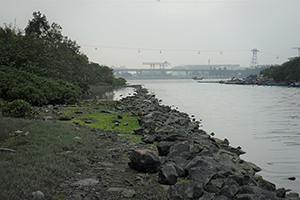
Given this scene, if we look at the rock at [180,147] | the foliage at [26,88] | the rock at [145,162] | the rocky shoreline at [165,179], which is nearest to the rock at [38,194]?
the rocky shoreline at [165,179]

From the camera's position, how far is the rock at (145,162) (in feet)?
24.3

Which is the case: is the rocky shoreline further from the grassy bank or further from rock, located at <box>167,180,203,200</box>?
the grassy bank

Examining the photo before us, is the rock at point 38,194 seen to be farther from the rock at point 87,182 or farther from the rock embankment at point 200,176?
the rock embankment at point 200,176

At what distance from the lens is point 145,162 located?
7.41 meters

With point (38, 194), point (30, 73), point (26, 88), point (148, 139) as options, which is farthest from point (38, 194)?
point (30, 73)

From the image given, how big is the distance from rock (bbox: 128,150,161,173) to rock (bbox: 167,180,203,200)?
5.53 ft

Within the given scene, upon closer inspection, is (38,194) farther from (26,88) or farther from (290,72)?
(290,72)

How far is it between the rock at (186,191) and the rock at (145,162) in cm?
169

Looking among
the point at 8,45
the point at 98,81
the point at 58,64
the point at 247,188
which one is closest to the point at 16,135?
the point at 247,188

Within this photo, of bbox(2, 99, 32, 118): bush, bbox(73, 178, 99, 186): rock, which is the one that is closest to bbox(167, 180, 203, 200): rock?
bbox(73, 178, 99, 186): rock

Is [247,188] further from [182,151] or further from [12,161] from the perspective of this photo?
[12,161]

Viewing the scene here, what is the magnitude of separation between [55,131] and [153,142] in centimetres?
396

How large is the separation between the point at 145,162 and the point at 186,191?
6.35ft

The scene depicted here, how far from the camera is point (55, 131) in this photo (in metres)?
9.84
